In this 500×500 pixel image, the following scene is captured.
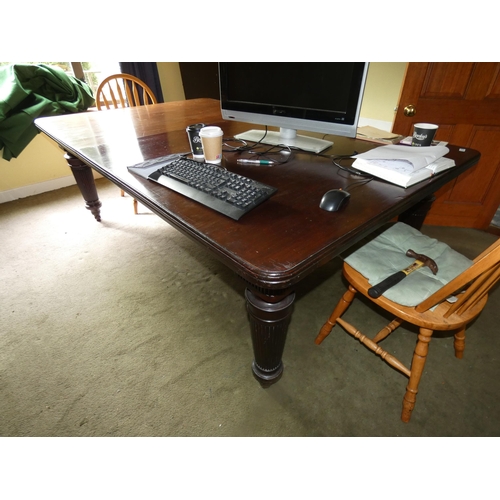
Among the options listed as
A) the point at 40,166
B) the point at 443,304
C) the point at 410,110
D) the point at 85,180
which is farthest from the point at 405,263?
the point at 40,166

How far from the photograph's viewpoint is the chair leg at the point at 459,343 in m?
1.20

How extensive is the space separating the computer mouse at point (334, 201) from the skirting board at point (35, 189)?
277 cm

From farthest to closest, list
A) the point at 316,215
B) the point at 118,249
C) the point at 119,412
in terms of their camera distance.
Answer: the point at 118,249 < the point at 119,412 < the point at 316,215

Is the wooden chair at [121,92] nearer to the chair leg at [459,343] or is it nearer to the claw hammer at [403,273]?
the claw hammer at [403,273]

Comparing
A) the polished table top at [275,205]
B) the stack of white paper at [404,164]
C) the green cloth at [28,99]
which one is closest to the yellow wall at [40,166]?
the green cloth at [28,99]

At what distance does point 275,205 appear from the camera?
795mm

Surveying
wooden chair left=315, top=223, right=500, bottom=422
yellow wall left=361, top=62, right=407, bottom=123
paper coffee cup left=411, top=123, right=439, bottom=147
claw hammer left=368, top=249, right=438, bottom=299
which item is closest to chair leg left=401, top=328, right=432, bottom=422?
wooden chair left=315, top=223, right=500, bottom=422

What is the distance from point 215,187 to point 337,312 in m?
0.75

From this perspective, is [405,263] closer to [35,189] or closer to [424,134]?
[424,134]

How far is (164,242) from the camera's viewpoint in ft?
6.43
